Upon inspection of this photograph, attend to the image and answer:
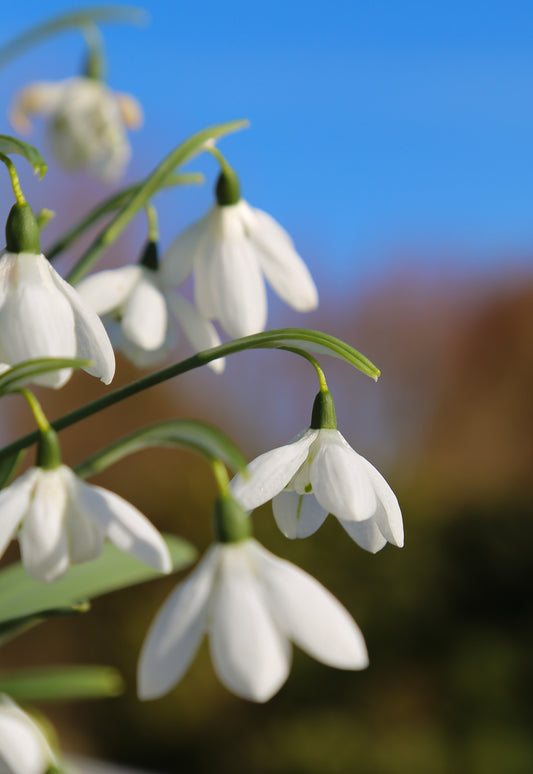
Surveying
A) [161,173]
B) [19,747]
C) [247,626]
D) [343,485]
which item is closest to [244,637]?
[247,626]

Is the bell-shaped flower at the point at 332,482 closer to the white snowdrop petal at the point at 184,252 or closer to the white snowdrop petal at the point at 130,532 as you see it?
the white snowdrop petal at the point at 130,532

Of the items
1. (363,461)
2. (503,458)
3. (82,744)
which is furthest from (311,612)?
(503,458)

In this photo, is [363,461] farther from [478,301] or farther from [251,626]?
[478,301]

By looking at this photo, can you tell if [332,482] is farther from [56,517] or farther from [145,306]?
[145,306]

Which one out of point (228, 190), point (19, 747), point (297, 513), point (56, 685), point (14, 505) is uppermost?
point (228, 190)

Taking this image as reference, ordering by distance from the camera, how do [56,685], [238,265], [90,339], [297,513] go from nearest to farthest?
[90,339]
[297,513]
[238,265]
[56,685]

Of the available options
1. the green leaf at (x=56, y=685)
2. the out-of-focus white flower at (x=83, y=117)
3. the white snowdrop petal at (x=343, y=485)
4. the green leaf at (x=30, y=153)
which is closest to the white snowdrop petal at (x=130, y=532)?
the white snowdrop petal at (x=343, y=485)
